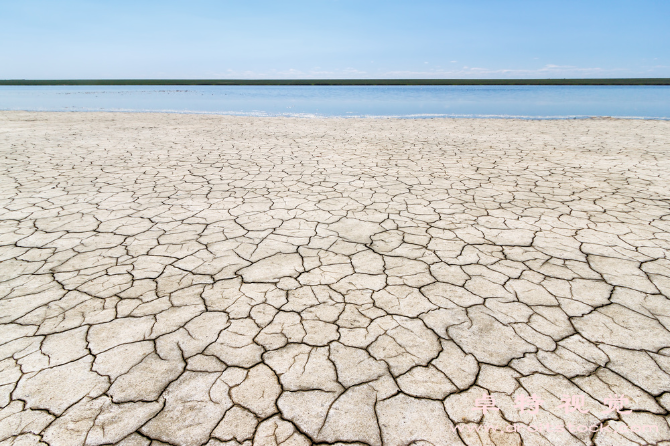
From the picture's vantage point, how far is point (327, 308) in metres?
1.93

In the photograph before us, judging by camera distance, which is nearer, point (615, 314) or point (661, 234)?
point (615, 314)

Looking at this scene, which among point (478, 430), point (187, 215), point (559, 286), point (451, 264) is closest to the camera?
point (478, 430)

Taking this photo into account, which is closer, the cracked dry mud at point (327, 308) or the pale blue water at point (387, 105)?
the cracked dry mud at point (327, 308)

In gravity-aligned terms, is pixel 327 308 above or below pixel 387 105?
below

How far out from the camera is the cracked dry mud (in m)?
1.32

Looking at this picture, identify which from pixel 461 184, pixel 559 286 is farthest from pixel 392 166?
pixel 559 286

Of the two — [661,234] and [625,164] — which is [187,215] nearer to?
[661,234]

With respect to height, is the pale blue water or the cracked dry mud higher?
the pale blue water

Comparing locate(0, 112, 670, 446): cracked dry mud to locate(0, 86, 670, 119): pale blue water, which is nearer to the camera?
locate(0, 112, 670, 446): cracked dry mud

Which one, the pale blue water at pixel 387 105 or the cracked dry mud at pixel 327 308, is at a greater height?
the pale blue water at pixel 387 105

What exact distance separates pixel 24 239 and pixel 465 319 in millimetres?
Result: 3205

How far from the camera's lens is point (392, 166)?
511 cm

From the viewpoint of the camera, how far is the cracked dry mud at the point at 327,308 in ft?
4.32

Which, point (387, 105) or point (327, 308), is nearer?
point (327, 308)
